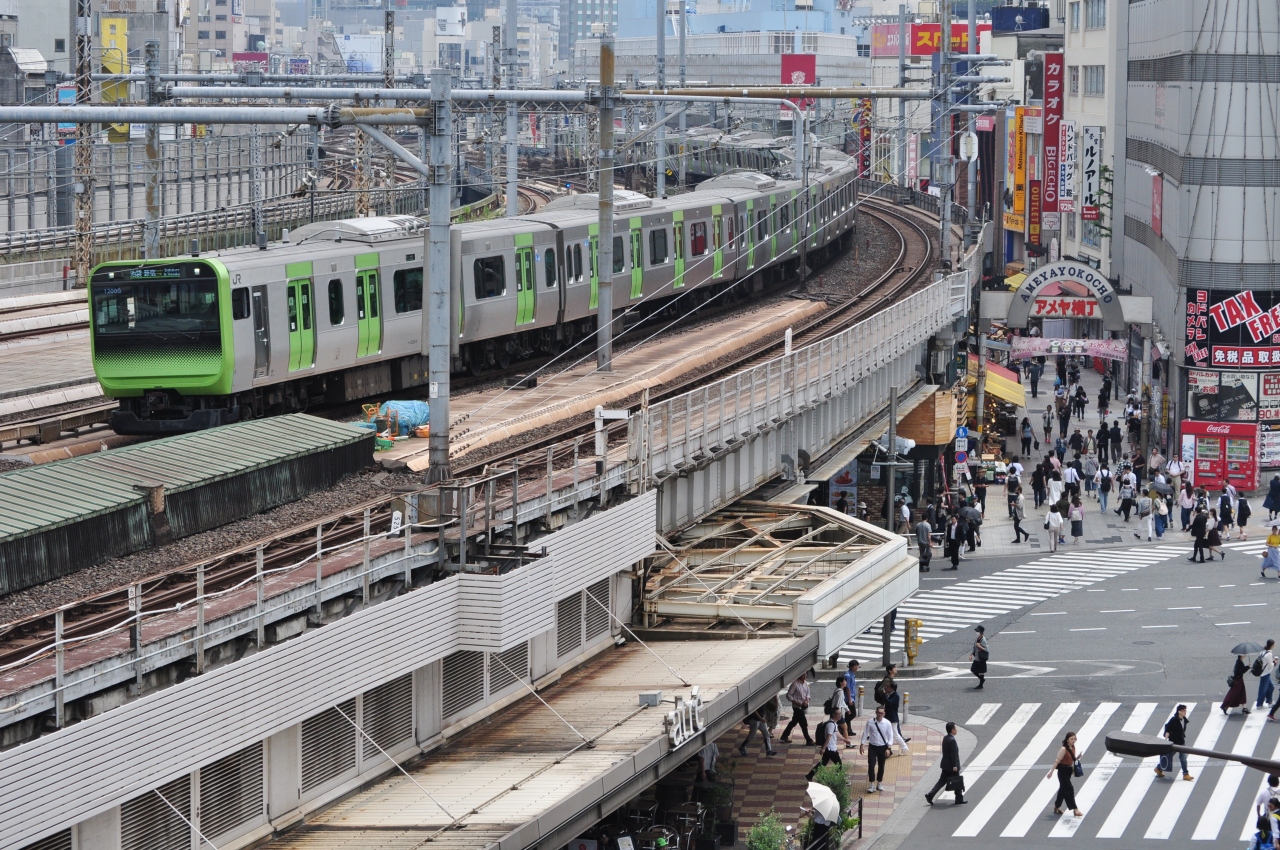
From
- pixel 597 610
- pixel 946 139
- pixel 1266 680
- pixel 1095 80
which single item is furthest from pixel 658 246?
pixel 1095 80

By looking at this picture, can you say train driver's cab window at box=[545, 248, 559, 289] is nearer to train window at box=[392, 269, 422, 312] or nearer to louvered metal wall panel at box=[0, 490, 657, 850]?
train window at box=[392, 269, 422, 312]

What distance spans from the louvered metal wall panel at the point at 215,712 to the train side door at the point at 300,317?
1011 centimetres

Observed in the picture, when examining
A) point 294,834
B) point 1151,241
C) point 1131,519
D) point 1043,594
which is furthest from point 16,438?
point 1151,241

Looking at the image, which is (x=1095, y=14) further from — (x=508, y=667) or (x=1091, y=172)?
(x=508, y=667)

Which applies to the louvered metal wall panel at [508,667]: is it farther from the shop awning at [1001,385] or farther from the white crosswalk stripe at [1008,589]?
the shop awning at [1001,385]

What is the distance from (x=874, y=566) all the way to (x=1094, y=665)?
948 cm

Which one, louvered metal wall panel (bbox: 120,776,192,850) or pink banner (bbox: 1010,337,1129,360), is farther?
pink banner (bbox: 1010,337,1129,360)

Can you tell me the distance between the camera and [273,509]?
25.3m

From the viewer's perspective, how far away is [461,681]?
2328 centimetres

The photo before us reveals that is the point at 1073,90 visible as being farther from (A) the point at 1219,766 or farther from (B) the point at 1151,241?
(A) the point at 1219,766

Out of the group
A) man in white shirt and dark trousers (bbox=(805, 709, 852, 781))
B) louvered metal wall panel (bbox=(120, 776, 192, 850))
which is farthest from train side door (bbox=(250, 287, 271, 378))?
louvered metal wall panel (bbox=(120, 776, 192, 850))

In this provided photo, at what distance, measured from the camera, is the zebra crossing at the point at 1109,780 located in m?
28.3

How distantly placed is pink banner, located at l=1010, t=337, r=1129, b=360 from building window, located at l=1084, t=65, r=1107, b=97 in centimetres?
2381

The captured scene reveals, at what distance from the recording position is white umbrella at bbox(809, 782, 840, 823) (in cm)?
2488
